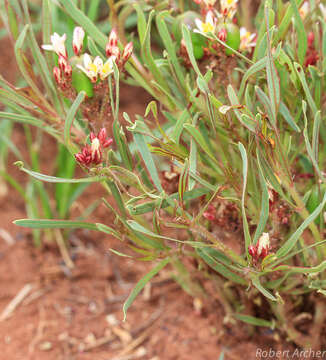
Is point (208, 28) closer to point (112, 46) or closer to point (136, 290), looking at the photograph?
point (112, 46)

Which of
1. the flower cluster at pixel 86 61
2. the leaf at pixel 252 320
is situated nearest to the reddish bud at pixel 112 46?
the flower cluster at pixel 86 61

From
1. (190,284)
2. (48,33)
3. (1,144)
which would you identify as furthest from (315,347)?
(1,144)

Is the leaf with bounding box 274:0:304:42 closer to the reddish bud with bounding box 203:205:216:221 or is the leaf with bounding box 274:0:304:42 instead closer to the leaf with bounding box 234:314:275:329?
the reddish bud with bounding box 203:205:216:221

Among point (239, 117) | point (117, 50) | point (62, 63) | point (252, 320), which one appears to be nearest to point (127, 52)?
point (117, 50)

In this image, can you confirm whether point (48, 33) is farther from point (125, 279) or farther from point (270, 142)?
point (125, 279)

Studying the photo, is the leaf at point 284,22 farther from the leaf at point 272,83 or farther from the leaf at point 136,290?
the leaf at point 136,290

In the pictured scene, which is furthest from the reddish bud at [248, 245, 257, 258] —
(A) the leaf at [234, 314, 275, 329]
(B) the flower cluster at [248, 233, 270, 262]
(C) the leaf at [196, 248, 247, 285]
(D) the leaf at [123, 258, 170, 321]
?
(A) the leaf at [234, 314, 275, 329]
